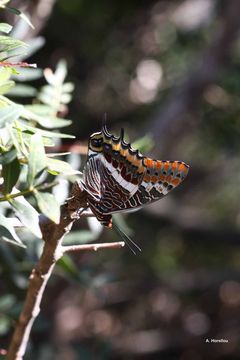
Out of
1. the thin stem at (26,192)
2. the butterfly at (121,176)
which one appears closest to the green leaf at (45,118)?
the butterfly at (121,176)

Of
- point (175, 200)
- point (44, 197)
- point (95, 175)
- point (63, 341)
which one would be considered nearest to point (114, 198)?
point (95, 175)

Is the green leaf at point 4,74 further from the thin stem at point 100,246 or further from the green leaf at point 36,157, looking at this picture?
the thin stem at point 100,246

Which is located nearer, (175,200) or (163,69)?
(163,69)

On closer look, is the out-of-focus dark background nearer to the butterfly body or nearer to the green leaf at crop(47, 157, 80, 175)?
the butterfly body

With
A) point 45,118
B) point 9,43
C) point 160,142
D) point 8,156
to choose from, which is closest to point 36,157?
point 8,156

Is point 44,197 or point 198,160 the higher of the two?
point 198,160

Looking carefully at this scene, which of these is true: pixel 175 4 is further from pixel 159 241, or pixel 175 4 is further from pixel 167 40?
pixel 159 241
